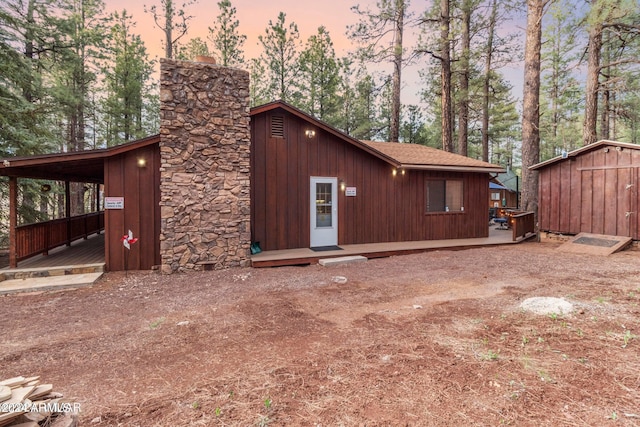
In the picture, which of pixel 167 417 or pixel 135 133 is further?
pixel 135 133

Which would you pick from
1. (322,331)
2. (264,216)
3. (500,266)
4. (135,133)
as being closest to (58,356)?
(322,331)

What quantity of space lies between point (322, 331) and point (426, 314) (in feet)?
4.63

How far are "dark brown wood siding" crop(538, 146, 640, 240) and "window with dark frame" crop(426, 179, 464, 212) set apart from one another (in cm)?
258

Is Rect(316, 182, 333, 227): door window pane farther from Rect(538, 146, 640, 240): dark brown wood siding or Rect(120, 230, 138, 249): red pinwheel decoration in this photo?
Rect(538, 146, 640, 240): dark brown wood siding

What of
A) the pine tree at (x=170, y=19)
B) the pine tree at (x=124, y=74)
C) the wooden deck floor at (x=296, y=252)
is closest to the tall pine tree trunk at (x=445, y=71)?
the wooden deck floor at (x=296, y=252)

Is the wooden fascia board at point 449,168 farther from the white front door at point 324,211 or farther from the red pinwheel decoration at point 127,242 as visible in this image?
the red pinwheel decoration at point 127,242

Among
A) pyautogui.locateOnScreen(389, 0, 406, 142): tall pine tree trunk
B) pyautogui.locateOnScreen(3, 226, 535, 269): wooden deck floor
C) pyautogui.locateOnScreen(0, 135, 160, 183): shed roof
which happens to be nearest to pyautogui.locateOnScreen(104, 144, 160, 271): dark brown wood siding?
pyautogui.locateOnScreen(0, 135, 160, 183): shed roof

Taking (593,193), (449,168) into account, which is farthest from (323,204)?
(593,193)

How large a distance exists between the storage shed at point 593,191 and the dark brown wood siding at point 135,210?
1119 centimetres

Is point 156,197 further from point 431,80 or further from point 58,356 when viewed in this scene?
point 431,80

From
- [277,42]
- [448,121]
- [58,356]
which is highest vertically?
[277,42]

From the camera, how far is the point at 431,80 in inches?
735

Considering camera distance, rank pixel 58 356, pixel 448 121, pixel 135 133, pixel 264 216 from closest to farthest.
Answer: pixel 58 356
pixel 264 216
pixel 448 121
pixel 135 133

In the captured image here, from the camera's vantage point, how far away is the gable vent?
7.93 m
